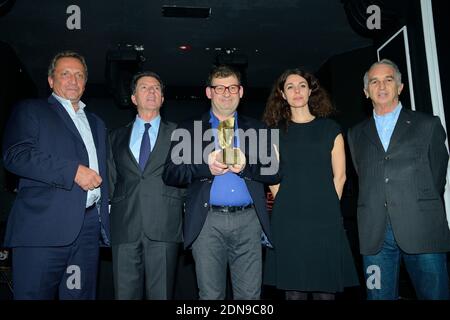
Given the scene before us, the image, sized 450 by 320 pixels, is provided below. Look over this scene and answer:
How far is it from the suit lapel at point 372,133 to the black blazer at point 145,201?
1319mm

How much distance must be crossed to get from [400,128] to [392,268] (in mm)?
888

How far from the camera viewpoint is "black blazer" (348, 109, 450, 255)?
2469mm

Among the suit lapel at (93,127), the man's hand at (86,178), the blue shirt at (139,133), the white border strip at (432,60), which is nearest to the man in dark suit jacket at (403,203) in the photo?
the white border strip at (432,60)

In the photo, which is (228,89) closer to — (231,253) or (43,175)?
(231,253)

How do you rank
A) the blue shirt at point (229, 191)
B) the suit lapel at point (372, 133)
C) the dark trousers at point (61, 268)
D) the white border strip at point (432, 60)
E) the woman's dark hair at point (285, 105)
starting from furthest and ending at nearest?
the white border strip at point (432, 60) → the woman's dark hair at point (285, 105) → the suit lapel at point (372, 133) → the blue shirt at point (229, 191) → the dark trousers at point (61, 268)

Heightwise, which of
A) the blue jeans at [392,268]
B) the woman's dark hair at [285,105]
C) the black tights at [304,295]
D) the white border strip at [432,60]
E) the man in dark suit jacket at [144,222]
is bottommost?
the black tights at [304,295]

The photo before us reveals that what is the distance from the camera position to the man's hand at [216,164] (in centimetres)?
231

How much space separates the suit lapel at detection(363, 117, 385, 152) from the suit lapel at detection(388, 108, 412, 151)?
0.23 ft

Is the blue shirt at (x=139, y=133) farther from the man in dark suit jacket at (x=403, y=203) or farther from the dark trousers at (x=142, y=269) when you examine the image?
the man in dark suit jacket at (x=403, y=203)

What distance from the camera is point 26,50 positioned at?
25.0ft

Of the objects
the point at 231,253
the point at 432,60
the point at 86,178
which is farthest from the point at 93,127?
the point at 432,60

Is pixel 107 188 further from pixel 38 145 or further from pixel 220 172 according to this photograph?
pixel 220 172

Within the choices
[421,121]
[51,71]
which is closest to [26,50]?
[51,71]

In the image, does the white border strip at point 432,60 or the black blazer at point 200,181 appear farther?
the white border strip at point 432,60
